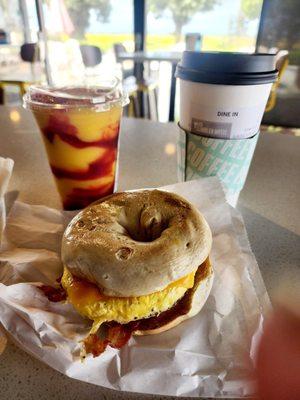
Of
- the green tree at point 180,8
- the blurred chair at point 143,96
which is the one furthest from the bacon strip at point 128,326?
the green tree at point 180,8

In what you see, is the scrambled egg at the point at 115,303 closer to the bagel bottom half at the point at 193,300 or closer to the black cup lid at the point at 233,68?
the bagel bottom half at the point at 193,300

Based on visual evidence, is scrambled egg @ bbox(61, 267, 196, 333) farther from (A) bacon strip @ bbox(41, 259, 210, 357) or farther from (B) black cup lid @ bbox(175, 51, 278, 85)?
(B) black cup lid @ bbox(175, 51, 278, 85)

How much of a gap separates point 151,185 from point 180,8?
5942 millimetres

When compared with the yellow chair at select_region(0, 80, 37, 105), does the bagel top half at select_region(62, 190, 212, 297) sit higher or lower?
higher

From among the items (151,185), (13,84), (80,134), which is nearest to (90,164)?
(80,134)

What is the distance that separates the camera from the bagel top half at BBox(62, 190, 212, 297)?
0.58 m

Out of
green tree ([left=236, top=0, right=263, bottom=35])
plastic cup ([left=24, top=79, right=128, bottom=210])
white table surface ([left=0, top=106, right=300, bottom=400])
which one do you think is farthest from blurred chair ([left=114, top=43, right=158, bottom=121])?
plastic cup ([left=24, top=79, right=128, bottom=210])

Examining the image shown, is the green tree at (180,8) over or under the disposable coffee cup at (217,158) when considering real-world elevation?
over

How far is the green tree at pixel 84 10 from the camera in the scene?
6.23m

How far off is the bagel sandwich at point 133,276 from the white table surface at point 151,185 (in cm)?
10

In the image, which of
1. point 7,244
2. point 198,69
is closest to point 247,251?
point 198,69

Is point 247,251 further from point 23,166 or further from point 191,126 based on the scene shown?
point 23,166

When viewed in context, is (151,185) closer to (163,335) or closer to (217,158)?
(217,158)

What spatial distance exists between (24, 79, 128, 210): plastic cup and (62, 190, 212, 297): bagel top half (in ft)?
0.64
